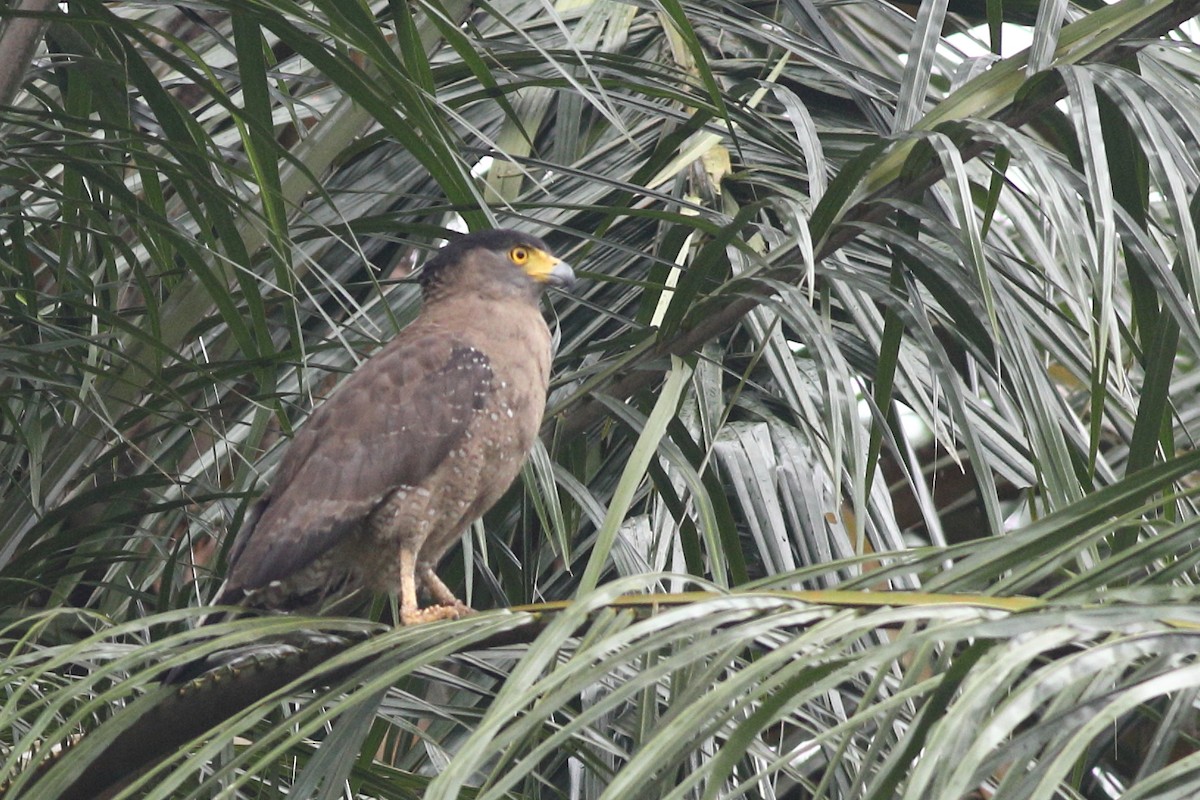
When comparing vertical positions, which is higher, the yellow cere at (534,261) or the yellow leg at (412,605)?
the yellow cere at (534,261)

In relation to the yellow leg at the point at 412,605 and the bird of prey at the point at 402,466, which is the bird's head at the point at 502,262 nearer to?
the bird of prey at the point at 402,466

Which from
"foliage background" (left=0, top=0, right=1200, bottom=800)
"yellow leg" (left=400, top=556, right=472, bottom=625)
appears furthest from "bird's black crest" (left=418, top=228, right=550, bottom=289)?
"yellow leg" (left=400, top=556, right=472, bottom=625)

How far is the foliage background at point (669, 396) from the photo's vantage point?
165cm

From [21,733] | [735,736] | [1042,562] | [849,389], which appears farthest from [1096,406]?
[21,733]

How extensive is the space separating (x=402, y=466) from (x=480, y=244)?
0.68m

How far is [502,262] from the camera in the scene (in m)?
3.74

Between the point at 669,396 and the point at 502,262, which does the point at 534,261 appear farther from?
the point at 669,396

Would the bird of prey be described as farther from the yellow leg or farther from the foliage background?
the foliage background

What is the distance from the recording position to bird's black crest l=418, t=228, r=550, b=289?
3.65 meters

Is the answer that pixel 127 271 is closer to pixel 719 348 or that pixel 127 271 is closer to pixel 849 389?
pixel 719 348

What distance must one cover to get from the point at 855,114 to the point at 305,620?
2315 millimetres

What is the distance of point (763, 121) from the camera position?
11.4ft

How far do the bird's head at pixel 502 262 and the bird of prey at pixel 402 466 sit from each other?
5 cm

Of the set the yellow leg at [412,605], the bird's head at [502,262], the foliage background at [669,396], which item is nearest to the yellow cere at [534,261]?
the bird's head at [502,262]
